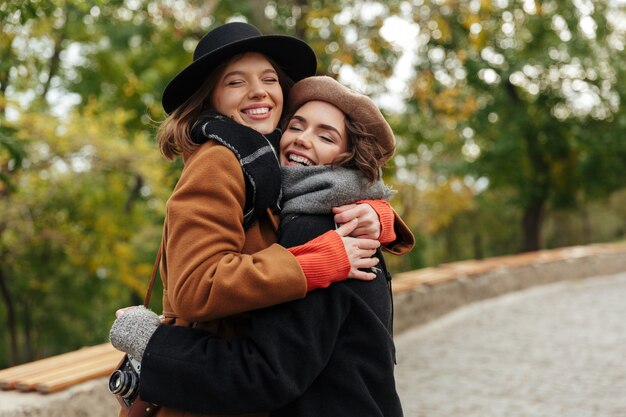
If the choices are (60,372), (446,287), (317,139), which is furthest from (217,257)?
(446,287)

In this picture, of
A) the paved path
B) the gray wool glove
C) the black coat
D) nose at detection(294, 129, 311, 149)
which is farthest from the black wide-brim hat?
the paved path

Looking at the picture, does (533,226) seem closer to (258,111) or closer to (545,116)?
(545,116)

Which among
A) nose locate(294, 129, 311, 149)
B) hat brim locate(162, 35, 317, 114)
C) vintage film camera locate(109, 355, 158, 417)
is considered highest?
hat brim locate(162, 35, 317, 114)

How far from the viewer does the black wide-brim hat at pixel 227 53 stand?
210cm

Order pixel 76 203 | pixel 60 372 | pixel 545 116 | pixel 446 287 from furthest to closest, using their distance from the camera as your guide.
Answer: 1. pixel 545 116
2. pixel 76 203
3. pixel 446 287
4. pixel 60 372

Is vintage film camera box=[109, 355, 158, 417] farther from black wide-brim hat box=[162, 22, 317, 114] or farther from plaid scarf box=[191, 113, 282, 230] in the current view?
black wide-brim hat box=[162, 22, 317, 114]

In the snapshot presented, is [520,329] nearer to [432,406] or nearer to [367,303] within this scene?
[432,406]

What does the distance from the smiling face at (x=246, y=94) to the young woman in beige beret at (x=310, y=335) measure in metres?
0.09

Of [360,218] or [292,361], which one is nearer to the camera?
[292,361]

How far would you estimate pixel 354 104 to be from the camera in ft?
6.95

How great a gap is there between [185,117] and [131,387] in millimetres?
769

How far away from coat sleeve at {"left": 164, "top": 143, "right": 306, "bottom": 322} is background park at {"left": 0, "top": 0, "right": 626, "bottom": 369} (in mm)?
2725

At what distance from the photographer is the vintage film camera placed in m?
2.00

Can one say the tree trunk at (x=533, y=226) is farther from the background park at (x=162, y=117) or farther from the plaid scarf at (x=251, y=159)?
the plaid scarf at (x=251, y=159)
